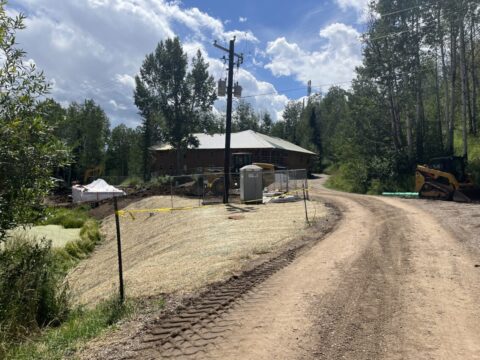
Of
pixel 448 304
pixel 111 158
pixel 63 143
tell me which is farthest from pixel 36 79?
pixel 111 158

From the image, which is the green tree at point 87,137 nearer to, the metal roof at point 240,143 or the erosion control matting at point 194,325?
the metal roof at point 240,143

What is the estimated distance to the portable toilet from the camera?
2266 centimetres

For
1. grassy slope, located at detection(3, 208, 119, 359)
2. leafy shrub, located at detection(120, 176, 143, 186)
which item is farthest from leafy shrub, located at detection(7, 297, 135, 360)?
leafy shrub, located at detection(120, 176, 143, 186)

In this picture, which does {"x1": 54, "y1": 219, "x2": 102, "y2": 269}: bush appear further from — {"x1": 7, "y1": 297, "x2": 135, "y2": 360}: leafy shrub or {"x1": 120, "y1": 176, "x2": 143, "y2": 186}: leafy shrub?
{"x1": 120, "y1": 176, "x2": 143, "y2": 186}: leafy shrub

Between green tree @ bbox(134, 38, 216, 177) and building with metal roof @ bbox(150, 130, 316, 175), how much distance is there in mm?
3766

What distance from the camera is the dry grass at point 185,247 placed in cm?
886

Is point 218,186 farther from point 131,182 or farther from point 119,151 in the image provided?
→ point 119,151

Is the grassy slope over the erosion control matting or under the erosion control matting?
under

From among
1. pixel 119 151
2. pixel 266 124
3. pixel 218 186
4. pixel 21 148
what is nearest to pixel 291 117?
pixel 266 124

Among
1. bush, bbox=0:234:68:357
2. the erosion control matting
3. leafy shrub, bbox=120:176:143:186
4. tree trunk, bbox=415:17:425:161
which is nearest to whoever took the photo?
the erosion control matting

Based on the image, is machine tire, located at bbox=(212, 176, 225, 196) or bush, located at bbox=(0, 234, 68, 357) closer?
bush, located at bbox=(0, 234, 68, 357)

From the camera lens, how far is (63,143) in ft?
28.6

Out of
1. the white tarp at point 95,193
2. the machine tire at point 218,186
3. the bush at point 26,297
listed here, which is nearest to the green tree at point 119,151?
the white tarp at point 95,193

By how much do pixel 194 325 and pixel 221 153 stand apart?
5262 cm
